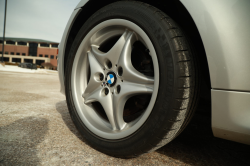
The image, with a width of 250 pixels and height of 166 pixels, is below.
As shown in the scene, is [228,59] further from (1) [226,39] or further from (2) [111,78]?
(2) [111,78]

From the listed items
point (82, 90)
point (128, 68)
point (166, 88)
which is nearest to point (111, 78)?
point (128, 68)

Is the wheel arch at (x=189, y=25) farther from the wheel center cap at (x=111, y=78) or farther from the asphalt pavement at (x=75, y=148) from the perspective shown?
the wheel center cap at (x=111, y=78)

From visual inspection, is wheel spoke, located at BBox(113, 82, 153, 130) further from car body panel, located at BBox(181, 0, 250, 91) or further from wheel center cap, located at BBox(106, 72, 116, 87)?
car body panel, located at BBox(181, 0, 250, 91)

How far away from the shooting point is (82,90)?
148 cm

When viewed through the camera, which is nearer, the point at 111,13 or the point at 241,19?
the point at 241,19

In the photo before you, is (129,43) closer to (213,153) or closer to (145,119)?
(145,119)

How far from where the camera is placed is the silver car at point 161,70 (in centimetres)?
76

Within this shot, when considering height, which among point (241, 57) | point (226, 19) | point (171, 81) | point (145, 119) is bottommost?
point (145, 119)

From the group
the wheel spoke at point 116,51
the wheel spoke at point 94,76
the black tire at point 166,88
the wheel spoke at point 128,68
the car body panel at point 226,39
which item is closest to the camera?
the car body panel at point 226,39

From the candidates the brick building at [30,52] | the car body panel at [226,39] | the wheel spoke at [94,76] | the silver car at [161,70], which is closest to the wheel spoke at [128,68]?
the silver car at [161,70]

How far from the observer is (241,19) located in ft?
2.42

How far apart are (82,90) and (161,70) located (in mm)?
845

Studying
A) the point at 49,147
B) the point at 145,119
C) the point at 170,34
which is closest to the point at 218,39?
the point at 170,34

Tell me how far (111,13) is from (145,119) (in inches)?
32.1
